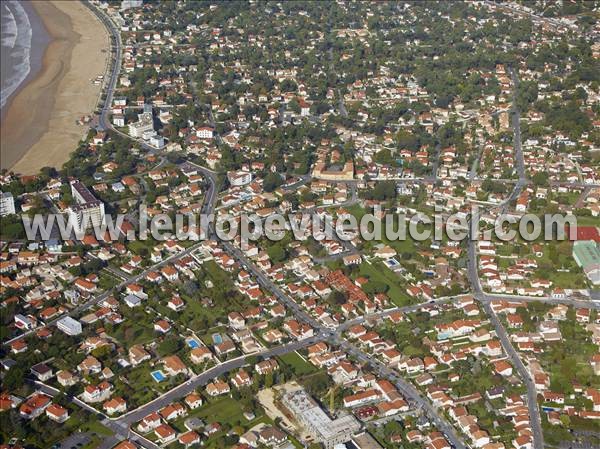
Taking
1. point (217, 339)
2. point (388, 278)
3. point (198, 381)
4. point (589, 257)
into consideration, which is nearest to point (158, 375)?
point (198, 381)

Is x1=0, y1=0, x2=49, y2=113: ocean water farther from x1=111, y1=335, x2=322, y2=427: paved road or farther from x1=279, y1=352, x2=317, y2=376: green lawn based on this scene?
x1=279, y1=352, x2=317, y2=376: green lawn

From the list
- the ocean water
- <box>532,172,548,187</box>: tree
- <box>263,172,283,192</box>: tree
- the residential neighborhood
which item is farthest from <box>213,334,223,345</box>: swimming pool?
the ocean water

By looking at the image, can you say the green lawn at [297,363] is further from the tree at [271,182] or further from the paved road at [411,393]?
the tree at [271,182]

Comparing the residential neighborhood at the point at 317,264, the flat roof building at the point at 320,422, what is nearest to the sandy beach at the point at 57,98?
the residential neighborhood at the point at 317,264

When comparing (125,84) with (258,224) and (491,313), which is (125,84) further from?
(491,313)

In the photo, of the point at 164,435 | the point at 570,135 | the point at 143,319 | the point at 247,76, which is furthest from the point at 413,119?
the point at 164,435

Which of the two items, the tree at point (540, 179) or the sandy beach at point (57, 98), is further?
the sandy beach at point (57, 98)
